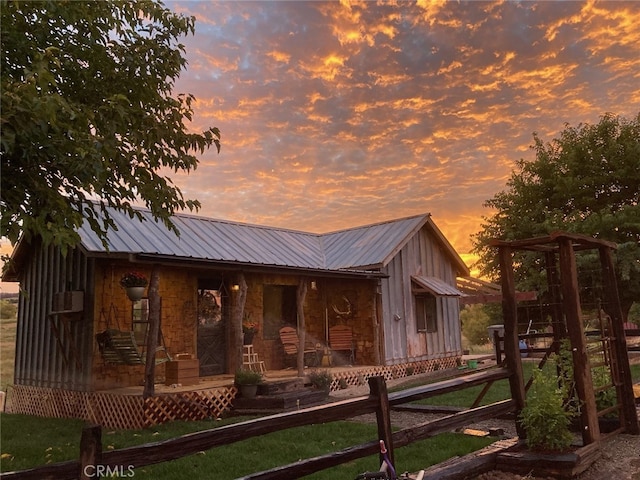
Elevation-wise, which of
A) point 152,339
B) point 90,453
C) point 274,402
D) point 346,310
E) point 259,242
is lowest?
point 274,402

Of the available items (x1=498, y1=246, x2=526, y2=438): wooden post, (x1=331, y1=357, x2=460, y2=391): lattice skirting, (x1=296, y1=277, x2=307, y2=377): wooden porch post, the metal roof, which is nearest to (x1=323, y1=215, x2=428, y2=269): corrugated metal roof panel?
the metal roof

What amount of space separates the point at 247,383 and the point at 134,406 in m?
2.32

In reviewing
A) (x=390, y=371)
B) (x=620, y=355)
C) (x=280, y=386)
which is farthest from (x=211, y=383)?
(x=620, y=355)

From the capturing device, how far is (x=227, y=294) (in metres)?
13.5

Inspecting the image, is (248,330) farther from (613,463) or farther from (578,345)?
(613,463)

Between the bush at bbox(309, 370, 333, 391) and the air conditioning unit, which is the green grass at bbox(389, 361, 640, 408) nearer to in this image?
the bush at bbox(309, 370, 333, 391)

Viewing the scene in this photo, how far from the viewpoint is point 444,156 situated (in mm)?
15336

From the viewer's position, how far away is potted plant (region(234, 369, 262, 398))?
1072 centimetres

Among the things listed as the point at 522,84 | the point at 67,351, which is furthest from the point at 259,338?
the point at 522,84

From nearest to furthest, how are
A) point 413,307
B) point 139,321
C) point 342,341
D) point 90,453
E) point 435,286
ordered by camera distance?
point 90,453 < point 139,321 < point 342,341 < point 435,286 < point 413,307

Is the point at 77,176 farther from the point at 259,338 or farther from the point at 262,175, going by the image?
the point at 262,175

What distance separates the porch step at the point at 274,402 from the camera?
33.7 ft

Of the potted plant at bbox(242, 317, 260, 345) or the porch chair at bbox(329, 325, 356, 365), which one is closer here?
the potted plant at bbox(242, 317, 260, 345)

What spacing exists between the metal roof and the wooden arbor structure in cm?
646
